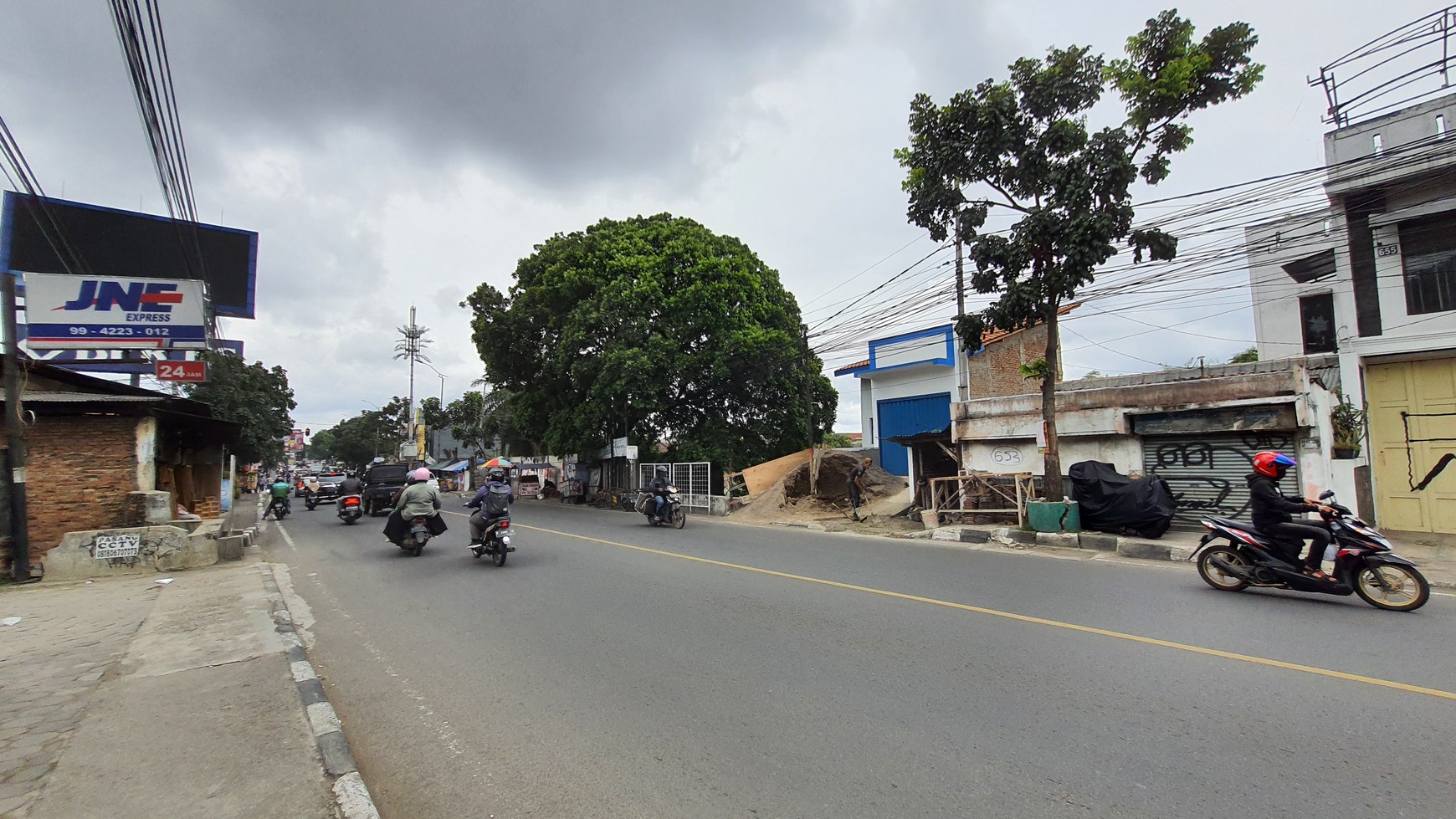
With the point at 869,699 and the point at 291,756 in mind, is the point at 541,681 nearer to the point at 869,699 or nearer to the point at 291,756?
the point at 291,756

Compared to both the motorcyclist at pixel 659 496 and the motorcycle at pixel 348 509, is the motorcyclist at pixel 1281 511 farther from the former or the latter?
the motorcycle at pixel 348 509

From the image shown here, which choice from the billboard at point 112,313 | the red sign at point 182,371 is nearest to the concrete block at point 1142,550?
the red sign at point 182,371

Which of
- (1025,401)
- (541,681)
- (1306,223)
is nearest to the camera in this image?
(541,681)

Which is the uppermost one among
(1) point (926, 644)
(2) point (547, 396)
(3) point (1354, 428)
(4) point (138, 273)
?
(4) point (138, 273)

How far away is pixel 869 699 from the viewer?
4.29m

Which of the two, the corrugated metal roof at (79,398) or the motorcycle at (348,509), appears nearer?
the corrugated metal roof at (79,398)

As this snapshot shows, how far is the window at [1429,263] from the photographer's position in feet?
38.8

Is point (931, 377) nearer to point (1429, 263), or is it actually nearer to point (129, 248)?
point (1429, 263)

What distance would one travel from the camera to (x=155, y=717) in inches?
169

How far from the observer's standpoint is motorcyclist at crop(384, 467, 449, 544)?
1166 cm

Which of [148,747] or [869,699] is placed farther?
[869,699]

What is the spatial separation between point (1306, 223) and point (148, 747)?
17.9m

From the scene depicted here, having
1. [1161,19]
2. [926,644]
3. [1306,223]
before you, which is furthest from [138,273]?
[1306,223]

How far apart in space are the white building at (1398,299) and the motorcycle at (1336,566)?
6.94m
